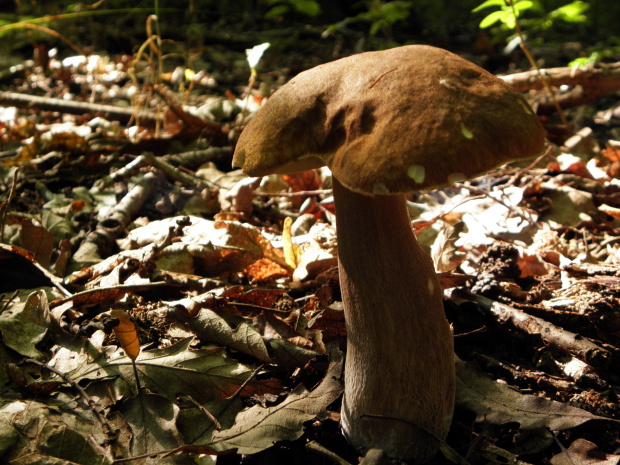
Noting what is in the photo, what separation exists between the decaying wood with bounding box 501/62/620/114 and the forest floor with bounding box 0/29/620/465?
91 millimetres

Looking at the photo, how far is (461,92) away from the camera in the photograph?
129 centimetres

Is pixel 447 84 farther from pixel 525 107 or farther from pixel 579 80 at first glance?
pixel 579 80

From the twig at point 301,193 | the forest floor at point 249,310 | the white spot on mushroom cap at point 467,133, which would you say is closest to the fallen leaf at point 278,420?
the forest floor at point 249,310

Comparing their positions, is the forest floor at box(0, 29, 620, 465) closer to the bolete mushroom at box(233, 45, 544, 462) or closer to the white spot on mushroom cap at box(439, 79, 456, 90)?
the bolete mushroom at box(233, 45, 544, 462)

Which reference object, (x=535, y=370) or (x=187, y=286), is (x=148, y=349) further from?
(x=535, y=370)

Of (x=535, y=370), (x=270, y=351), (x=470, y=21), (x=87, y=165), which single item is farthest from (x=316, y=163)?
(x=470, y=21)

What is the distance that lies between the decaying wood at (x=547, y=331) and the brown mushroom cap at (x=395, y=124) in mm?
1049

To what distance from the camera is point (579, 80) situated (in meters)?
4.45

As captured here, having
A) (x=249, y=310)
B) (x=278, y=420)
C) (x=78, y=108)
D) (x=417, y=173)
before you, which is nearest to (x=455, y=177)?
(x=417, y=173)

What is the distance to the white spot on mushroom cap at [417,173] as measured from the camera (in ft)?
3.83

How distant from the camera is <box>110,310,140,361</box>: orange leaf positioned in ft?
5.56

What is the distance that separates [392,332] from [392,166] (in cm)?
65

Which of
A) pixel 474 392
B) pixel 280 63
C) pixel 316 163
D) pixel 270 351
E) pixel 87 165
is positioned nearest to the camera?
pixel 316 163

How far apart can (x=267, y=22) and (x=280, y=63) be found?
240 centimetres
